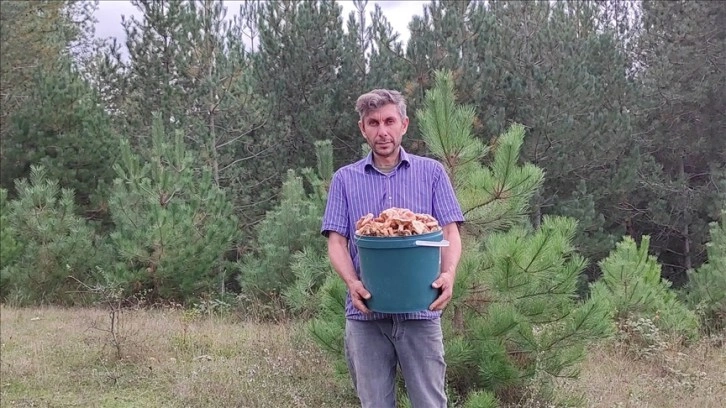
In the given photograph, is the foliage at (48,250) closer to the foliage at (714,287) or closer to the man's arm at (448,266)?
the foliage at (714,287)

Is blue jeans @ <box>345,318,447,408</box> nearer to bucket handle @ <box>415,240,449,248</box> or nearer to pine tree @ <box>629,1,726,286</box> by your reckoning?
bucket handle @ <box>415,240,449,248</box>

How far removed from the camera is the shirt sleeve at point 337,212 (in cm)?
252

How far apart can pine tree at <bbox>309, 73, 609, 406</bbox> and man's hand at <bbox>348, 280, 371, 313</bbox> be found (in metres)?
1.39

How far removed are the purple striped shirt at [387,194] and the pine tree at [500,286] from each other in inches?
45.4

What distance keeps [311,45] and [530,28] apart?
4.61 m

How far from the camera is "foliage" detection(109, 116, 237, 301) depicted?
28.6ft

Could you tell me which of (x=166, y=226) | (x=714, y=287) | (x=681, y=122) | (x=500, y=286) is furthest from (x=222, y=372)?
(x=681, y=122)

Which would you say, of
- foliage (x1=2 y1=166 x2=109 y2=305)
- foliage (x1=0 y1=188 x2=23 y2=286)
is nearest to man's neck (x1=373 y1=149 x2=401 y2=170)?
foliage (x1=2 y1=166 x2=109 y2=305)

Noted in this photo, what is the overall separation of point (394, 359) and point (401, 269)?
18.2 inches

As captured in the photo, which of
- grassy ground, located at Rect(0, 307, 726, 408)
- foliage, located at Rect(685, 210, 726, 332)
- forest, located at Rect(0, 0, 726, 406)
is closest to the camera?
grassy ground, located at Rect(0, 307, 726, 408)

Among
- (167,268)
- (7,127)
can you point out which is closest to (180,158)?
(167,268)

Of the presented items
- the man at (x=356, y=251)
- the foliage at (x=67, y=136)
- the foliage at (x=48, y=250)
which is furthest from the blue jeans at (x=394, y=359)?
the foliage at (x=67, y=136)

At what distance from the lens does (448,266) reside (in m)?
2.42

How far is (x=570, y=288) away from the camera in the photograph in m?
3.78
